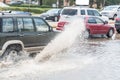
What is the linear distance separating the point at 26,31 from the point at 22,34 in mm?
284

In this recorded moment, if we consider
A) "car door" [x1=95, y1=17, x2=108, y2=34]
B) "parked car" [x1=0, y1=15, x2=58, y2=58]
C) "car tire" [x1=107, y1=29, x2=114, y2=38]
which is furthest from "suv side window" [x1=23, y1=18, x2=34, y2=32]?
"car tire" [x1=107, y1=29, x2=114, y2=38]

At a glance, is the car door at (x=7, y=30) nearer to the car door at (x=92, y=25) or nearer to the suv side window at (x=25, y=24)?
the suv side window at (x=25, y=24)

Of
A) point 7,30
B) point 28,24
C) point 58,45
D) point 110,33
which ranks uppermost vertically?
point 28,24

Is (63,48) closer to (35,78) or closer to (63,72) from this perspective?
(63,72)

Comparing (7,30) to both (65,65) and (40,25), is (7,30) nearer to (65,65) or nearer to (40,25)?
(40,25)

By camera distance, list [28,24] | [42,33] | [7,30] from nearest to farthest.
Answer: [7,30] < [28,24] < [42,33]

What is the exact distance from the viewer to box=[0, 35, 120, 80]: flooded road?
11.8 metres

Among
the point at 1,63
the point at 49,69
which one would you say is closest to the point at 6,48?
the point at 1,63

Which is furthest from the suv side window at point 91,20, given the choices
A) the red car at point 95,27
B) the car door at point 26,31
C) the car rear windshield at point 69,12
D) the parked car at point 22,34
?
the car door at point 26,31

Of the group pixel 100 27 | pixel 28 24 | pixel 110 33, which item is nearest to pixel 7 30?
pixel 28 24

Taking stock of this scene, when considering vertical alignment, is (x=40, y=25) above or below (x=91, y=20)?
above

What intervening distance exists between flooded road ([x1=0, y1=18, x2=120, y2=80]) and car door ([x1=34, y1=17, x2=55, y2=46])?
243 mm

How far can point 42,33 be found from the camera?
14.6 meters

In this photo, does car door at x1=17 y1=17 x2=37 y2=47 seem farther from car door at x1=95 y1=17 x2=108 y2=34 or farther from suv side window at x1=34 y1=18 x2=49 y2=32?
car door at x1=95 y1=17 x2=108 y2=34
